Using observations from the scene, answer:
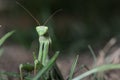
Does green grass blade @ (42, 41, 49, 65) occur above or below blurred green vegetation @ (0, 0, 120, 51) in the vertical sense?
above

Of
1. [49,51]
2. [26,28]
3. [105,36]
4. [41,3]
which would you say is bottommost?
[105,36]

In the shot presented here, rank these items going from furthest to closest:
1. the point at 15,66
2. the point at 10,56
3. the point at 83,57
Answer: the point at 83,57 < the point at 10,56 < the point at 15,66

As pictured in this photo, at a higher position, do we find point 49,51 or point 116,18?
point 49,51

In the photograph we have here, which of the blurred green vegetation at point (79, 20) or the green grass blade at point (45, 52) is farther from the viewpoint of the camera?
the blurred green vegetation at point (79, 20)

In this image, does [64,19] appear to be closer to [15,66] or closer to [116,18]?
[116,18]

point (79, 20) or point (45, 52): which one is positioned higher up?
point (45, 52)

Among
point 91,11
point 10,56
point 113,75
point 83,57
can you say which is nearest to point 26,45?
point 10,56

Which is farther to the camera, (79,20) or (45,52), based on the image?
(79,20)

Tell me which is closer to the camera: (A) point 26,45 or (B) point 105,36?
(A) point 26,45

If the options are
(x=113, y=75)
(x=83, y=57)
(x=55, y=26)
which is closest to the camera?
(x=113, y=75)

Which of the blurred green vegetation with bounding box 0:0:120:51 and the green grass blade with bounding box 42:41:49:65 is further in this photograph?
the blurred green vegetation with bounding box 0:0:120:51

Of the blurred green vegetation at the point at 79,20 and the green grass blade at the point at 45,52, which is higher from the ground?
the green grass blade at the point at 45,52
